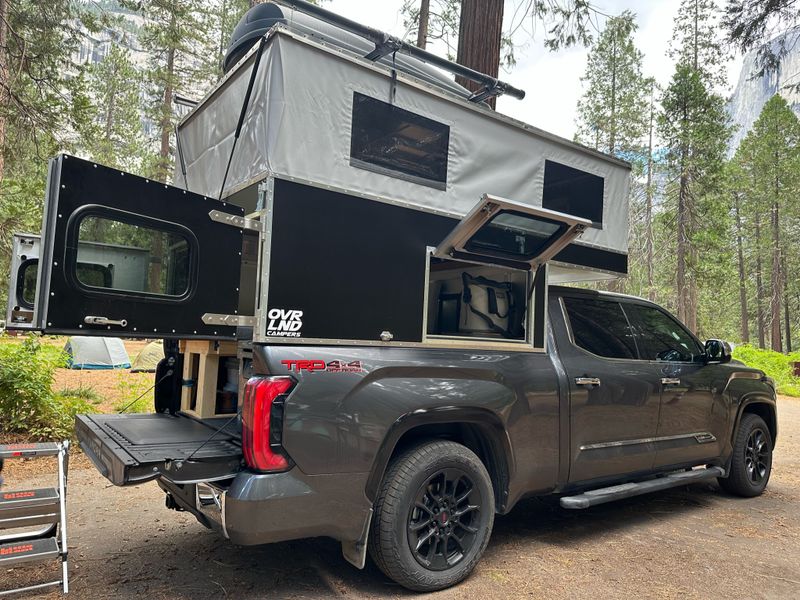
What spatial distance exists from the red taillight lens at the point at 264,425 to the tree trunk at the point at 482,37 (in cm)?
525

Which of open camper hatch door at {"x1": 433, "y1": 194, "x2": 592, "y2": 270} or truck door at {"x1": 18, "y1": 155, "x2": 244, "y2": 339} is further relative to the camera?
open camper hatch door at {"x1": 433, "y1": 194, "x2": 592, "y2": 270}

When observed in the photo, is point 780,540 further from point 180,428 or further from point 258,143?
point 258,143

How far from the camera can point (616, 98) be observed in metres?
25.9

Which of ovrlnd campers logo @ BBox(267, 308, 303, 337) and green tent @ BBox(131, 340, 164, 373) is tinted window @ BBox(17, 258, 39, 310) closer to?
ovrlnd campers logo @ BBox(267, 308, 303, 337)

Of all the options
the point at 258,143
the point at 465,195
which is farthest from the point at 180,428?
the point at 465,195

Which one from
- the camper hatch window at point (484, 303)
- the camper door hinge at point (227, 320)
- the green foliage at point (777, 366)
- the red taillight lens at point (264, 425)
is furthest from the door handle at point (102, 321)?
the green foliage at point (777, 366)

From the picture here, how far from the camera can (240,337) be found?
3262mm

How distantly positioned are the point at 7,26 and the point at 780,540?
10952 millimetres

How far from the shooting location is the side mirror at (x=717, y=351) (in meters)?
5.01

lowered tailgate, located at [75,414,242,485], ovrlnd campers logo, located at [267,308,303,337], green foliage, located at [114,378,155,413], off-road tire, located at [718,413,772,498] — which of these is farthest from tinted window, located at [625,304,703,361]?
green foliage, located at [114,378,155,413]

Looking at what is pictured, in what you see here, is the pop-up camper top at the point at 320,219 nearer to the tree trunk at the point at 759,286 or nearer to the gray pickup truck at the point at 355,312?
the gray pickup truck at the point at 355,312

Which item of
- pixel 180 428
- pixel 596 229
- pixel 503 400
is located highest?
pixel 596 229

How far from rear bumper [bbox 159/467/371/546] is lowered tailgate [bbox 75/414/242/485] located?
136mm

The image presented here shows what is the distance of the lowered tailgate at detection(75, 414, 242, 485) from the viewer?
2.59 meters
